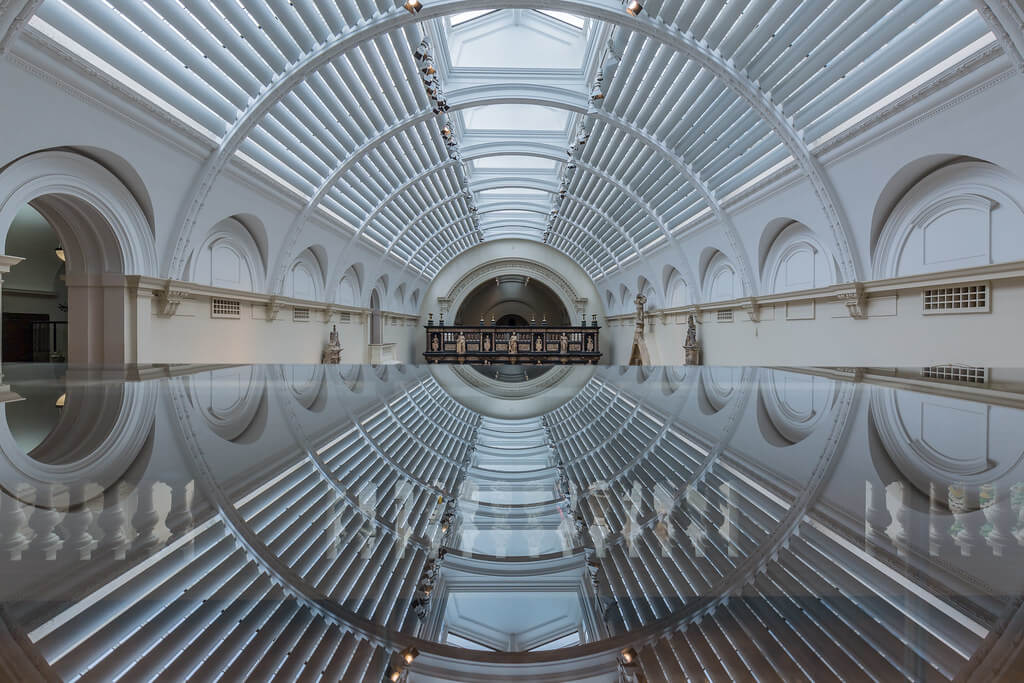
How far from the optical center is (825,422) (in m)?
2.53

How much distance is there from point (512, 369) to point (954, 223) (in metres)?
9.15

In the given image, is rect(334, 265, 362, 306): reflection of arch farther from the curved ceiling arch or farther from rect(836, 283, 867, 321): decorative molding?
rect(836, 283, 867, 321): decorative molding

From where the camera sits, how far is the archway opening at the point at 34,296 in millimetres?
16781

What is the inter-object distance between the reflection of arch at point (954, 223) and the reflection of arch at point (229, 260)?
15514 millimetres

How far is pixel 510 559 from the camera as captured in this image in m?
0.97

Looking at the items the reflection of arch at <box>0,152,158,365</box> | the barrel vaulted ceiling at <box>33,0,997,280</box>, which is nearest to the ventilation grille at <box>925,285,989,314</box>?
the barrel vaulted ceiling at <box>33,0,997,280</box>

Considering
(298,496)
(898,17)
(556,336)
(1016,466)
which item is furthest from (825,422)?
(556,336)

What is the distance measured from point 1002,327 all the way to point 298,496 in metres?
11.6

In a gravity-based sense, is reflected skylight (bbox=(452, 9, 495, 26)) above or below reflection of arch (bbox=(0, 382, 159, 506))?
above

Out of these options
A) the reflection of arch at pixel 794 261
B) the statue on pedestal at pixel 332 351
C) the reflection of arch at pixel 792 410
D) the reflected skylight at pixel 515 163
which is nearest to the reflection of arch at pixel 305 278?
the statue on pedestal at pixel 332 351

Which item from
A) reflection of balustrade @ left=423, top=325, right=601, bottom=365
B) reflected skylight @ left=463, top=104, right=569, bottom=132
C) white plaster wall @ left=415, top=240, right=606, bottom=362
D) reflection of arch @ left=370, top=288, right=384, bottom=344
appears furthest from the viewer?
white plaster wall @ left=415, top=240, right=606, bottom=362

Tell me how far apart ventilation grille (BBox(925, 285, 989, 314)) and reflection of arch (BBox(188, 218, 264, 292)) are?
15934mm

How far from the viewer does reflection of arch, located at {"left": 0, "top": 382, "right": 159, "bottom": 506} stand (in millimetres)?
1480

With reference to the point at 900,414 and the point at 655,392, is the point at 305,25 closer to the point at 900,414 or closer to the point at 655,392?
the point at 655,392
